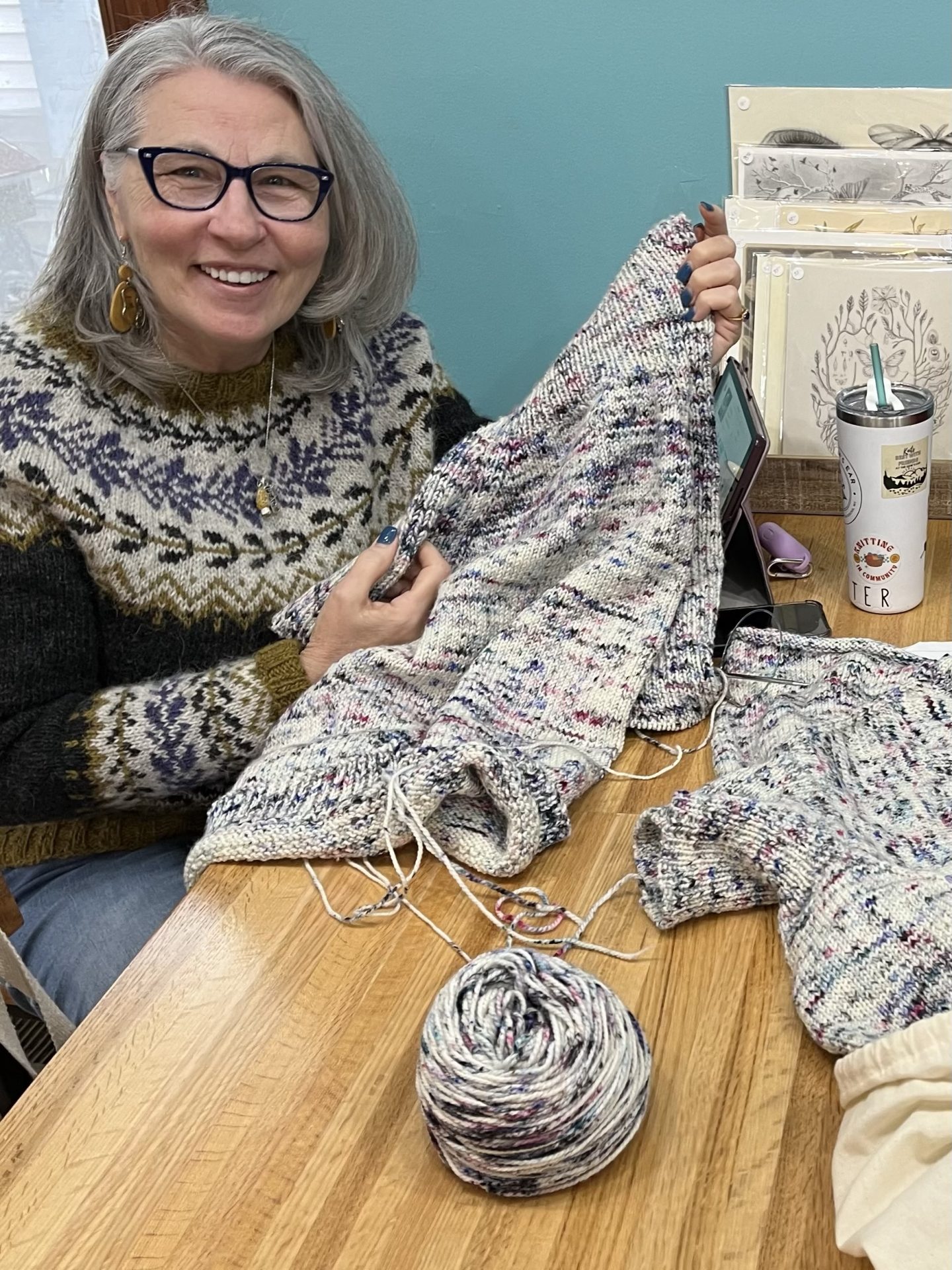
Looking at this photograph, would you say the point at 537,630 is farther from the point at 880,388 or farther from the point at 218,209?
the point at 218,209

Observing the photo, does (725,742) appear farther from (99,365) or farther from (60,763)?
(99,365)

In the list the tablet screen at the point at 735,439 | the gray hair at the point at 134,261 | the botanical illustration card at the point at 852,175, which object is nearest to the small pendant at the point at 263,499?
the gray hair at the point at 134,261

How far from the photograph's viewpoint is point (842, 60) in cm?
147

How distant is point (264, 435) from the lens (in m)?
1.32

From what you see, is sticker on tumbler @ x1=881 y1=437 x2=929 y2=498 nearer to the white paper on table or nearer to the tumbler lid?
the tumbler lid

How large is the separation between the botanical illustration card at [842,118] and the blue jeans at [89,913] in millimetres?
1098

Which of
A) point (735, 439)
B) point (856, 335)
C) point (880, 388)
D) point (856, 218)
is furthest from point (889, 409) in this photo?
point (856, 218)

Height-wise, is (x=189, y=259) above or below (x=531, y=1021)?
above

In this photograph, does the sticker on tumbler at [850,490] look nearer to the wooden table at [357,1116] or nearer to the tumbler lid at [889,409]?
the tumbler lid at [889,409]

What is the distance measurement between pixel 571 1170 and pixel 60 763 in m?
0.65

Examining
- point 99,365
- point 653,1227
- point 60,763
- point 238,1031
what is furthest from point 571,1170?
point 99,365

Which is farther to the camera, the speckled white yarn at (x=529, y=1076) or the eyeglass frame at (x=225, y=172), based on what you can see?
the eyeglass frame at (x=225, y=172)

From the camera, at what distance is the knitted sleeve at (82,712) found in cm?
111

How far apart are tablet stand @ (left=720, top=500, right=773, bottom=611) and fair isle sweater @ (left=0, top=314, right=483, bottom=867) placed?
0.39m
